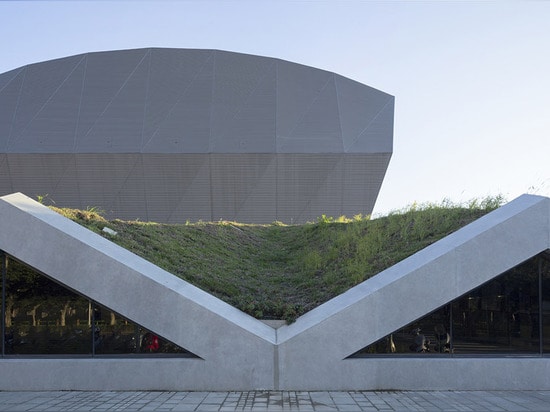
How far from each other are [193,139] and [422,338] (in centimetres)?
2536

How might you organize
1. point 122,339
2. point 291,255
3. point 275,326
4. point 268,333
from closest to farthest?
1. point 122,339
2. point 268,333
3. point 275,326
4. point 291,255

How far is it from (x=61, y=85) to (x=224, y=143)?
1226cm

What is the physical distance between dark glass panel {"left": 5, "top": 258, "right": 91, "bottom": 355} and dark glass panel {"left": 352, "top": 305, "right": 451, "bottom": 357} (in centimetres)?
514

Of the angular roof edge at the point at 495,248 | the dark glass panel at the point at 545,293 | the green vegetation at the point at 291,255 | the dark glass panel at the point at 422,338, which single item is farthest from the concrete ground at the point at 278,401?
the green vegetation at the point at 291,255

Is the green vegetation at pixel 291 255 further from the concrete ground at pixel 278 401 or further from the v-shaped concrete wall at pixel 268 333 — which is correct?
the concrete ground at pixel 278 401

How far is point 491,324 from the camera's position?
8.93 metres

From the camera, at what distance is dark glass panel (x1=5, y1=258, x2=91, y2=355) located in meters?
8.84

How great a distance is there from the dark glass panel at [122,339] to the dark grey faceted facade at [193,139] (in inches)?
921

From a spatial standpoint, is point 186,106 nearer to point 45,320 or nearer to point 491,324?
point 45,320

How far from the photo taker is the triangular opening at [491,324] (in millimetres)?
8812

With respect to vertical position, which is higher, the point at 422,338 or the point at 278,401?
the point at 422,338

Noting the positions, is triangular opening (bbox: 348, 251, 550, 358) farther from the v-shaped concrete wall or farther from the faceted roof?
the faceted roof

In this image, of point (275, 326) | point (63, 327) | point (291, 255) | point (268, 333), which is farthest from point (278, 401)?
point (291, 255)

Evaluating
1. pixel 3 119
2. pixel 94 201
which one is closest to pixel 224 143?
pixel 94 201
